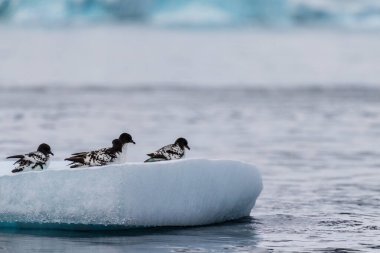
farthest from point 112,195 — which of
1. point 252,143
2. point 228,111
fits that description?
point 228,111

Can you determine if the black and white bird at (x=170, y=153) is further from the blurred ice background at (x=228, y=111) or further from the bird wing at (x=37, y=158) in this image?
the bird wing at (x=37, y=158)

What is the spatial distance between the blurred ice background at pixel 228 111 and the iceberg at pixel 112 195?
17 cm

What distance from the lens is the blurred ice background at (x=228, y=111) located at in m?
12.9

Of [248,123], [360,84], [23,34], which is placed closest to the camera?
[248,123]

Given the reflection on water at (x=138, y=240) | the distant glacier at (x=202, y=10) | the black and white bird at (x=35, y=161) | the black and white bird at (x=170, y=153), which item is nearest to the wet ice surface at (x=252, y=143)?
the reflection on water at (x=138, y=240)

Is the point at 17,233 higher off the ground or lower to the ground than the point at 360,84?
lower

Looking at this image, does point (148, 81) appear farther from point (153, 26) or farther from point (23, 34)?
point (153, 26)

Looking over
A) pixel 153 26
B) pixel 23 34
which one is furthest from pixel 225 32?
pixel 23 34

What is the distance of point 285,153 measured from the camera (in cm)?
2244

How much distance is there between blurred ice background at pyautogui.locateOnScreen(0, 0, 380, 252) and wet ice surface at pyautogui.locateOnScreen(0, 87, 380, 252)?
0.11 ft

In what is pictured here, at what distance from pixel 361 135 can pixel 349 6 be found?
264 ft

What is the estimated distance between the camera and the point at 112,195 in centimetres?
1234

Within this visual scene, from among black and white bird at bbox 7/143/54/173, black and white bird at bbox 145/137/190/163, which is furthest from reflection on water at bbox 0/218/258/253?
black and white bird at bbox 145/137/190/163

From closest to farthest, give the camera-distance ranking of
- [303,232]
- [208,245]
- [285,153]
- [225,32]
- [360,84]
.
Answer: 1. [208,245]
2. [303,232]
3. [285,153]
4. [360,84]
5. [225,32]
